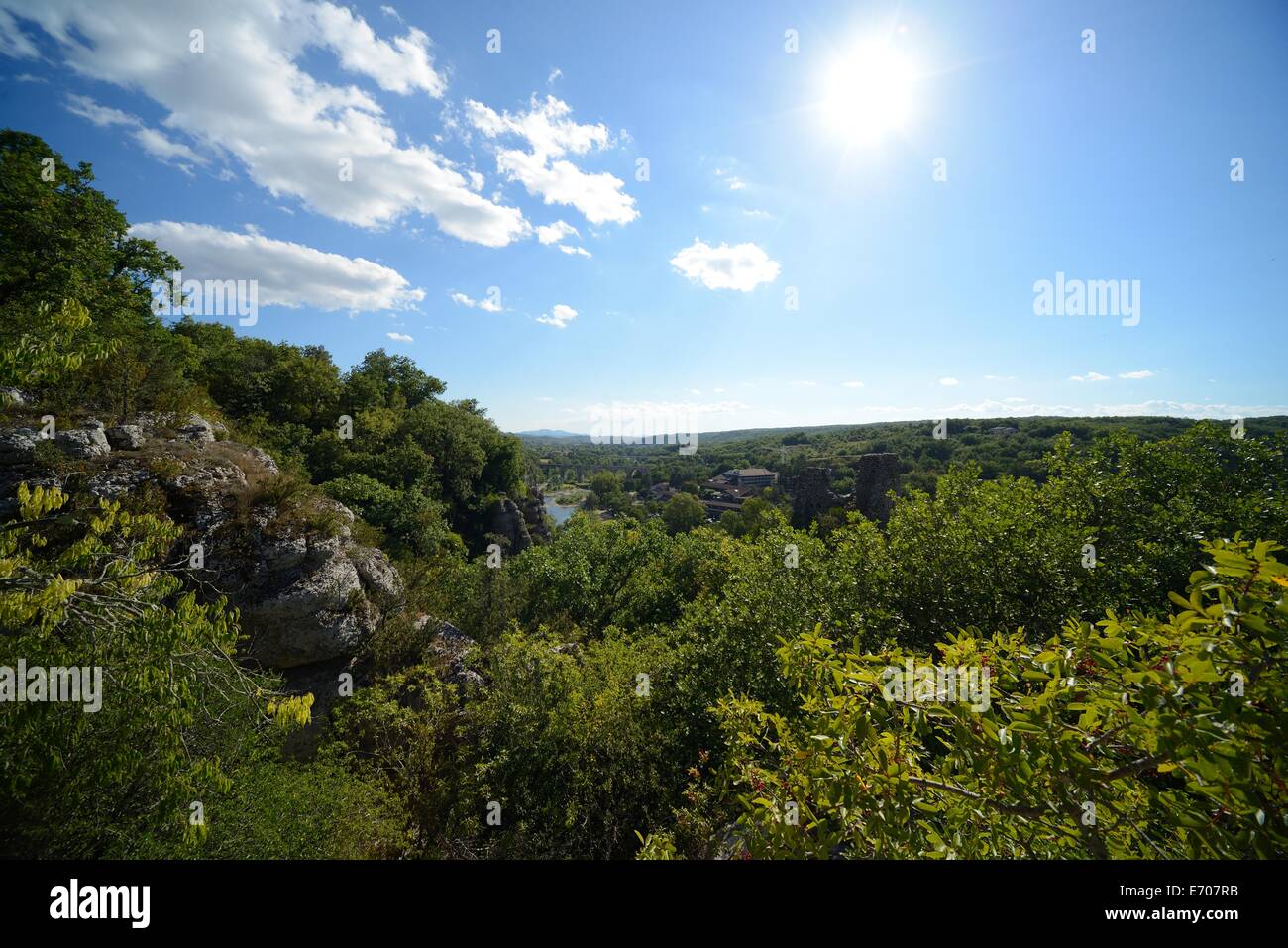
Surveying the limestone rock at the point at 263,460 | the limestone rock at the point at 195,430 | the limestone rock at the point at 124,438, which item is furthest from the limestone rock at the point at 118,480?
the limestone rock at the point at 263,460

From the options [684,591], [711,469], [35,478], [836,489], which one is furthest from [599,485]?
[35,478]

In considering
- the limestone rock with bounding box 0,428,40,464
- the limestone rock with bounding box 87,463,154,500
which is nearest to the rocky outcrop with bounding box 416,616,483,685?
the limestone rock with bounding box 87,463,154,500

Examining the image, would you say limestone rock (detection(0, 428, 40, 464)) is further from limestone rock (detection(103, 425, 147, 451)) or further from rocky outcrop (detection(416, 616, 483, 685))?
rocky outcrop (detection(416, 616, 483, 685))

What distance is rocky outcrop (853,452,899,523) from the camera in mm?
37031

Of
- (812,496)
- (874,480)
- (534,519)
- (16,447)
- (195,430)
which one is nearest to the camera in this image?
(16,447)

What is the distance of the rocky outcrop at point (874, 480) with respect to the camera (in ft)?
121

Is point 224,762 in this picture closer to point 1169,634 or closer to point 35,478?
point 35,478

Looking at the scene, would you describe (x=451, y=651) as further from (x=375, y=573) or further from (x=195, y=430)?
(x=195, y=430)

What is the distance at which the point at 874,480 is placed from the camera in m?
37.9

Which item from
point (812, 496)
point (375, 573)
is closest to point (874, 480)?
point (812, 496)

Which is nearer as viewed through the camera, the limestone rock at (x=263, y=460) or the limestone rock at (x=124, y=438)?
the limestone rock at (x=124, y=438)

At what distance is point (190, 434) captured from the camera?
13.0 m

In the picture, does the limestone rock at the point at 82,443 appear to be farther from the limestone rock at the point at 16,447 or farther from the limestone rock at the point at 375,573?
the limestone rock at the point at 375,573
